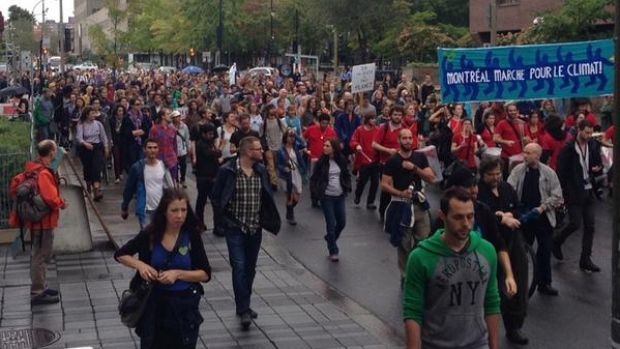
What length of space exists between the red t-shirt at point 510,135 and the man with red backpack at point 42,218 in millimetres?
8108

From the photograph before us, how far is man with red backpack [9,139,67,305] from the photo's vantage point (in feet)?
34.3

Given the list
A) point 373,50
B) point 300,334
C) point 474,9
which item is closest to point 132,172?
point 300,334

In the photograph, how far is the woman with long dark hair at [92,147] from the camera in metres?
18.1

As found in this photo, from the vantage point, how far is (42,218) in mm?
10523

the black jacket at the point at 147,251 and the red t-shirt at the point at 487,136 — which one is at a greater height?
Answer: the red t-shirt at the point at 487,136

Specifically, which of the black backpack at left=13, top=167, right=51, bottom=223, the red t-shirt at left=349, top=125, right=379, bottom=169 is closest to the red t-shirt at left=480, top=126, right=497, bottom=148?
the red t-shirt at left=349, top=125, right=379, bottom=169

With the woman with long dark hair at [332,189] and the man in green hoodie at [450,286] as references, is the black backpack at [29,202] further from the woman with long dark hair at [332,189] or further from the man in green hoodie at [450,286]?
the man in green hoodie at [450,286]

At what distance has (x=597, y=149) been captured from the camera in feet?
45.0

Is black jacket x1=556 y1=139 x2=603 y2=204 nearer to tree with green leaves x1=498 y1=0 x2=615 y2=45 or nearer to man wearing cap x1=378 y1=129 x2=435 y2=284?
man wearing cap x1=378 y1=129 x2=435 y2=284

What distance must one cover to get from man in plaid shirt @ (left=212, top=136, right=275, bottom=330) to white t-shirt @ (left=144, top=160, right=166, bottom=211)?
256 centimetres

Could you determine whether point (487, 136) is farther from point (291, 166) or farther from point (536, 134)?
point (291, 166)

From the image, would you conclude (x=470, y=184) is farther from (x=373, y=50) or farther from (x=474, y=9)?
(x=373, y=50)

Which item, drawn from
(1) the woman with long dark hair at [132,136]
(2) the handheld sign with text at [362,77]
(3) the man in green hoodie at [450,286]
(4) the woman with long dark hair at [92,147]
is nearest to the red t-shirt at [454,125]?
(1) the woman with long dark hair at [132,136]

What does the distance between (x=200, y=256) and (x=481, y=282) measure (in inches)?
77.8
